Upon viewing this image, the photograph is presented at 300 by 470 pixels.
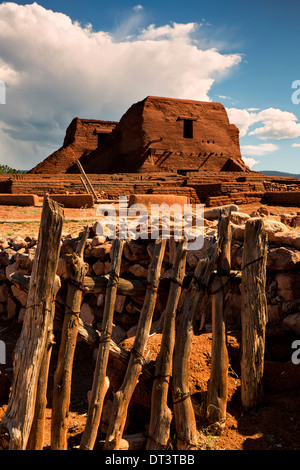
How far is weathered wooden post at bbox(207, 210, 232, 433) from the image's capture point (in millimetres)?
2877

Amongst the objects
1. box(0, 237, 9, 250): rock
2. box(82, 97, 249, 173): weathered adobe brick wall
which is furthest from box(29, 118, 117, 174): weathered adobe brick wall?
box(0, 237, 9, 250): rock

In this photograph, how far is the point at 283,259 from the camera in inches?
146

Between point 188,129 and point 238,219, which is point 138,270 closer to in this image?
point 238,219

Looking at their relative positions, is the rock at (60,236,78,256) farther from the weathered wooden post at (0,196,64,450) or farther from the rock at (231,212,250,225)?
the weathered wooden post at (0,196,64,450)

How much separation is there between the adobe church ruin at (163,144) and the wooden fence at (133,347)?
21314mm

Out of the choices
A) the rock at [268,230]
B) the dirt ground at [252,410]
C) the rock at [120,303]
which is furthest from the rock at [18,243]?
the rock at [268,230]

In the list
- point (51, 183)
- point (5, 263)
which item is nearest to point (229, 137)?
point (51, 183)

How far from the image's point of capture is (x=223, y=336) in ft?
9.72

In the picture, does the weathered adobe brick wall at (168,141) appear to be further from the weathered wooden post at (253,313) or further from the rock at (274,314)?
the weathered wooden post at (253,313)

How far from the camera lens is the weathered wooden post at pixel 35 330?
2.40 m

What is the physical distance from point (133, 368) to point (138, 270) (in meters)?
2.08

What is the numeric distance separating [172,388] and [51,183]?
1471 centimetres

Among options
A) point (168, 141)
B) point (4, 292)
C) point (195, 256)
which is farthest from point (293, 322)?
point (168, 141)
